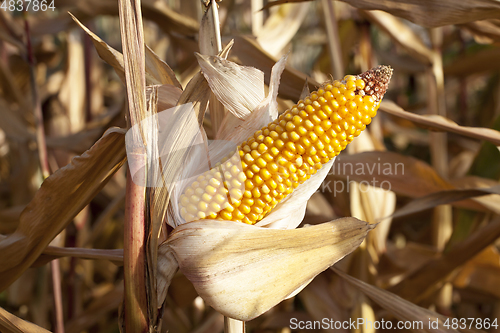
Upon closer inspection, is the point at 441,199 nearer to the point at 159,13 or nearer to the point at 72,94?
the point at 159,13

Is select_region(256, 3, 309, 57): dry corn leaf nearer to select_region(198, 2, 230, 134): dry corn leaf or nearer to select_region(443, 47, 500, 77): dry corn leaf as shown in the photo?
select_region(198, 2, 230, 134): dry corn leaf

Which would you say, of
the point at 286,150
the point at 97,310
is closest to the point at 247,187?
the point at 286,150

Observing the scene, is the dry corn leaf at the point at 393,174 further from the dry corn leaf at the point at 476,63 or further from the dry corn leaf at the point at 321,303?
the dry corn leaf at the point at 476,63

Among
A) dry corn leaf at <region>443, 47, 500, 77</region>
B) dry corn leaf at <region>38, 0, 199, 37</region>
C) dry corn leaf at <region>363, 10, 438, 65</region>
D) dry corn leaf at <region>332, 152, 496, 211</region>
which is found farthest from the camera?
dry corn leaf at <region>443, 47, 500, 77</region>

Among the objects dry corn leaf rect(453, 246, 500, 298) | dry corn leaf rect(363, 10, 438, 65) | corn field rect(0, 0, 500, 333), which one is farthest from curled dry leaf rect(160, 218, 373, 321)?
dry corn leaf rect(363, 10, 438, 65)

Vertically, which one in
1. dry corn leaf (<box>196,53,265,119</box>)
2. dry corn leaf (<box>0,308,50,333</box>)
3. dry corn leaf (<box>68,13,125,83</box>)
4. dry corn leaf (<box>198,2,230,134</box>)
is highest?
dry corn leaf (<box>198,2,230,134</box>)

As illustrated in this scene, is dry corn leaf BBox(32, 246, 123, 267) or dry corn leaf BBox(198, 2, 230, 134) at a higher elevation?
dry corn leaf BBox(198, 2, 230, 134)

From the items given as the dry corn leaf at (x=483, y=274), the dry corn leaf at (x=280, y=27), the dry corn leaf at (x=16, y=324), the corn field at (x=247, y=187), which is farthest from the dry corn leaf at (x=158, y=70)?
the dry corn leaf at (x=483, y=274)

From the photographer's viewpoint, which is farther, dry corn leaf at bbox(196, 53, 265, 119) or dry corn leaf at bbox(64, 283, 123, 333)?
dry corn leaf at bbox(64, 283, 123, 333)
